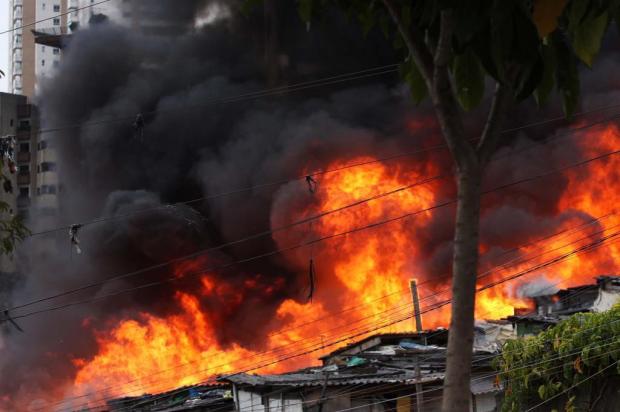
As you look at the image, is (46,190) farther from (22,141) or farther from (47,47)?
(47,47)

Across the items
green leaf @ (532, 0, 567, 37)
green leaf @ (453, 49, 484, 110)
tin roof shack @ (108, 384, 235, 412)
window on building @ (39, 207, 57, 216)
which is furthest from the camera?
window on building @ (39, 207, 57, 216)

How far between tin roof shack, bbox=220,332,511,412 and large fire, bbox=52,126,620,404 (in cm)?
1578

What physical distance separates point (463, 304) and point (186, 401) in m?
23.8

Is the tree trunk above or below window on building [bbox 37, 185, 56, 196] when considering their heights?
below

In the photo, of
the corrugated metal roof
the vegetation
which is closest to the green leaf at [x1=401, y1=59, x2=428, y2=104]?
the vegetation

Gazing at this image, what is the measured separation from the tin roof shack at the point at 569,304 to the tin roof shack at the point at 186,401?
887 centimetres

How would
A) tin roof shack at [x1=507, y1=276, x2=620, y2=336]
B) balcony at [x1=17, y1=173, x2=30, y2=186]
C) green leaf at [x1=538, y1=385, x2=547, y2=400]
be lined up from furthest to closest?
balcony at [x1=17, y1=173, x2=30, y2=186], tin roof shack at [x1=507, y1=276, x2=620, y2=336], green leaf at [x1=538, y1=385, x2=547, y2=400]

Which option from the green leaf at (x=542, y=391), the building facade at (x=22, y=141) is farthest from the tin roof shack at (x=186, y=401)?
the building facade at (x=22, y=141)

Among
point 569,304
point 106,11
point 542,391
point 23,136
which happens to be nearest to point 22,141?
point 23,136

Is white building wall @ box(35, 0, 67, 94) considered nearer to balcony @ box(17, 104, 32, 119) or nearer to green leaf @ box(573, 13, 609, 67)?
balcony @ box(17, 104, 32, 119)

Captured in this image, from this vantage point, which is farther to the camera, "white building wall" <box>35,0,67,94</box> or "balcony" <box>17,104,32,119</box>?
"white building wall" <box>35,0,67,94</box>

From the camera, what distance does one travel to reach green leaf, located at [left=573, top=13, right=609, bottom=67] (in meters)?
4.54

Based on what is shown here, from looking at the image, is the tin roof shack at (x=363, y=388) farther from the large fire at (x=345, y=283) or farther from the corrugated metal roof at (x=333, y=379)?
the large fire at (x=345, y=283)

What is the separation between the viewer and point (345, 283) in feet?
138
